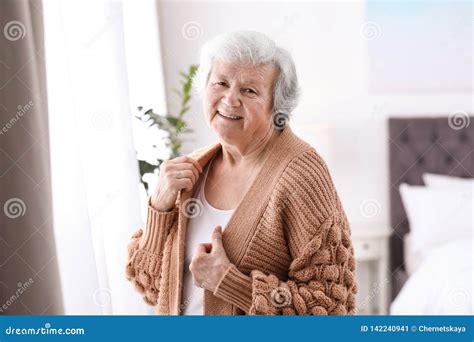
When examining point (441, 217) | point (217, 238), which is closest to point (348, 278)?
point (217, 238)

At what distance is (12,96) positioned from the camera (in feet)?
4.03

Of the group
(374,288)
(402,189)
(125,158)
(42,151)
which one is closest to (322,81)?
(402,189)

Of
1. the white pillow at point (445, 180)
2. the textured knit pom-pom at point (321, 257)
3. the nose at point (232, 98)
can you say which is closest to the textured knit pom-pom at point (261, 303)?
the textured knit pom-pom at point (321, 257)

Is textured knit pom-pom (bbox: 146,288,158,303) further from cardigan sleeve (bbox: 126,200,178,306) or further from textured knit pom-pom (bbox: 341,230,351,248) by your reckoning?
textured knit pom-pom (bbox: 341,230,351,248)

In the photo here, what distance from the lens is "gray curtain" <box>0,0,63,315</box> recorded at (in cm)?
122

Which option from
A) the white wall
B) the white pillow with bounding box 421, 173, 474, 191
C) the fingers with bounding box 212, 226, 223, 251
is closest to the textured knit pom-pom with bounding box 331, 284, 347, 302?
the fingers with bounding box 212, 226, 223, 251

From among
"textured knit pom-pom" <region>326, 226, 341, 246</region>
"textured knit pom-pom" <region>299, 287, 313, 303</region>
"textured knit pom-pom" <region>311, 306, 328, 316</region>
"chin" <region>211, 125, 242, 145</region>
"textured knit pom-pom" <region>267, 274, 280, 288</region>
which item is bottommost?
"textured knit pom-pom" <region>311, 306, 328, 316</region>

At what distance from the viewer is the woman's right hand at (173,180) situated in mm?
1142

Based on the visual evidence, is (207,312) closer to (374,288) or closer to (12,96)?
(12,96)

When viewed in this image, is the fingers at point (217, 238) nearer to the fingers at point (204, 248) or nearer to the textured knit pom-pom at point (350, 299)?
the fingers at point (204, 248)

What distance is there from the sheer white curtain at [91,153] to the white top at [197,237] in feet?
1.18

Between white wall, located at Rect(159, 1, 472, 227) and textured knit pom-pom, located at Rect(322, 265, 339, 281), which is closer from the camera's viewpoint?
textured knit pom-pom, located at Rect(322, 265, 339, 281)

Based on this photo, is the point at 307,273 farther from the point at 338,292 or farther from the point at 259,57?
the point at 259,57

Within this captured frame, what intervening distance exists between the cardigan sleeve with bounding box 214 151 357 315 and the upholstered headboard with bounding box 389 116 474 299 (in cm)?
200
